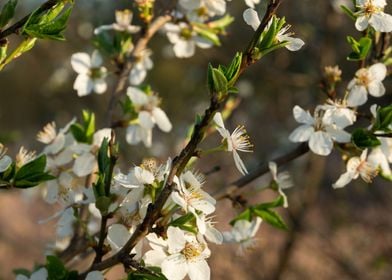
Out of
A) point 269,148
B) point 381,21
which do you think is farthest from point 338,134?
point 269,148

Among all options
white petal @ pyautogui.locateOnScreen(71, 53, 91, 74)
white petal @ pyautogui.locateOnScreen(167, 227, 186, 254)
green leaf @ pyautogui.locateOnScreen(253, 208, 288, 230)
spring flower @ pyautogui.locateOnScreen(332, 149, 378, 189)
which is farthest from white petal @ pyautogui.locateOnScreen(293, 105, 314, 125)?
white petal @ pyautogui.locateOnScreen(71, 53, 91, 74)

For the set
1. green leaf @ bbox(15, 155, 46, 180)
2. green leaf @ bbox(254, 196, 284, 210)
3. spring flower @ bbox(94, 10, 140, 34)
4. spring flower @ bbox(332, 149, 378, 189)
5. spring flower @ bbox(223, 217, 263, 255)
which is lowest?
spring flower @ bbox(223, 217, 263, 255)

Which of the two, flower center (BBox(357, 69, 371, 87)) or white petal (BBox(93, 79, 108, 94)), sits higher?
flower center (BBox(357, 69, 371, 87))

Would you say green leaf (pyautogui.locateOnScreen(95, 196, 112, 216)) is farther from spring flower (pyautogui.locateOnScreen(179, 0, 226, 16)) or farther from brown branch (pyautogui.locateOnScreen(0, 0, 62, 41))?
spring flower (pyautogui.locateOnScreen(179, 0, 226, 16))

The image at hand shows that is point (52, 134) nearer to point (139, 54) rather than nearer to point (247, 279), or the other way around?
point (139, 54)

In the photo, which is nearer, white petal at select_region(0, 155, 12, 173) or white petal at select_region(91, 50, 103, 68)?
white petal at select_region(0, 155, 12, 173)

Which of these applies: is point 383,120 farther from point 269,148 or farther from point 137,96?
point 269,148

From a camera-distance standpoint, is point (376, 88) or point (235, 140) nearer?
point (235, 140)

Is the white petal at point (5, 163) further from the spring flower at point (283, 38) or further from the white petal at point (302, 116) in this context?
the white petal at point (302, 116)
